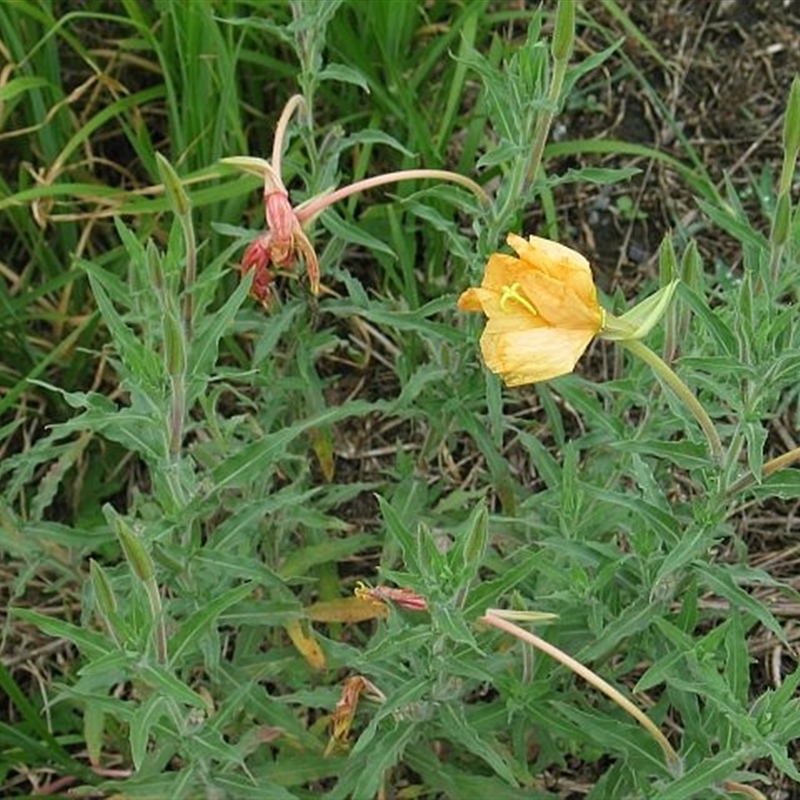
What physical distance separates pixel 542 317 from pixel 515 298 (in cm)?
4

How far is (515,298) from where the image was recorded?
4.74 feet

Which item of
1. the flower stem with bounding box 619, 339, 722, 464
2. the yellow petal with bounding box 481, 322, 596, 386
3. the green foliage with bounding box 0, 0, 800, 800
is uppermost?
the yellow petal with bounding box 481, 322, 596, 386

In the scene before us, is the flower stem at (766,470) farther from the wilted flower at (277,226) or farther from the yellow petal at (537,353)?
the wilted flower at (277,226)

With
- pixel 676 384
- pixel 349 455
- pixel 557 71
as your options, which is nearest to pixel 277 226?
pixel 557 71

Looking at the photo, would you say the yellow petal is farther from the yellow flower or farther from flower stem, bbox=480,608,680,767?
flower stem, bbox=480,608,680,767

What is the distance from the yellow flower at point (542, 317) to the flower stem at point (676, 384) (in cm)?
7

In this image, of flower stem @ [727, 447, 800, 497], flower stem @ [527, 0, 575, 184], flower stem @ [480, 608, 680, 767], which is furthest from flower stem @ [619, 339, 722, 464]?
flower stem @ [527, 0, 575, 184]

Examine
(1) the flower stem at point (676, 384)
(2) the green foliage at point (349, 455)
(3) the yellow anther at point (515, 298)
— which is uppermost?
(3) the yellow anther at point (515, 298)

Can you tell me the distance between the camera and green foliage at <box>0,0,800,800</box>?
1729 millimetres

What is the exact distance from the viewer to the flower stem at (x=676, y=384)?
4.80 feet

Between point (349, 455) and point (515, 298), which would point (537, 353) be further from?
point (349, 455)

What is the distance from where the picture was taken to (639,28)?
328 cm

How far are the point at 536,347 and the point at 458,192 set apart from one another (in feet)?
2.31

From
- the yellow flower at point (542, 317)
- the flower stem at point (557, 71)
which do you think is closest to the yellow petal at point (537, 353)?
the yellow flower at point (542, 317)
